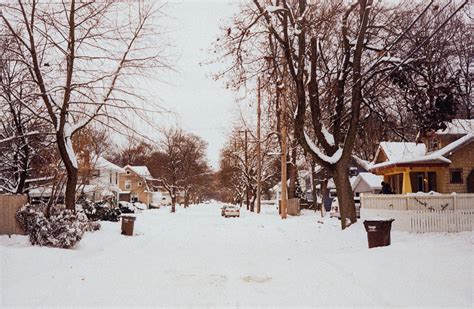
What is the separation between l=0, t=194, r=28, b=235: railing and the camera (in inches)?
631

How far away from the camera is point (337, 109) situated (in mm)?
18719

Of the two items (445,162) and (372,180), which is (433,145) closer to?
(445,162)

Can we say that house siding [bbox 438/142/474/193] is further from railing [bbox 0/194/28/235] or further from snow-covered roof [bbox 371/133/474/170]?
railing [bbox 0/194/28/235]

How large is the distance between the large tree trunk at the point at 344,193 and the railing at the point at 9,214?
11.5 metres

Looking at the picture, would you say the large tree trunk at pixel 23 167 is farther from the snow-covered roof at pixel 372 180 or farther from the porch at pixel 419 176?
the snow-covered roof at pixel 372 180

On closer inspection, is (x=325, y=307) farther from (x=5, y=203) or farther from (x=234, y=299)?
(x=5, y=203)

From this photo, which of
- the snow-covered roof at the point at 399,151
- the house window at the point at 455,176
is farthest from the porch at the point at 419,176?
the snow-covered roof at the point at 399,151

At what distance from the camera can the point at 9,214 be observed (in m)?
16.1

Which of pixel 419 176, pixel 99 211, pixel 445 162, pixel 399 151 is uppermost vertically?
pixel 399 151

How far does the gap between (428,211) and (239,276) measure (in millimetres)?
10992

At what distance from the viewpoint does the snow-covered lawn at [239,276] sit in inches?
295

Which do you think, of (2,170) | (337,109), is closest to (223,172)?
(2,170)

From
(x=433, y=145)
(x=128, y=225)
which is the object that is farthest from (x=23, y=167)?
(x=433, y=145)

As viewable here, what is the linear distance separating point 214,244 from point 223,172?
56.4 metres
